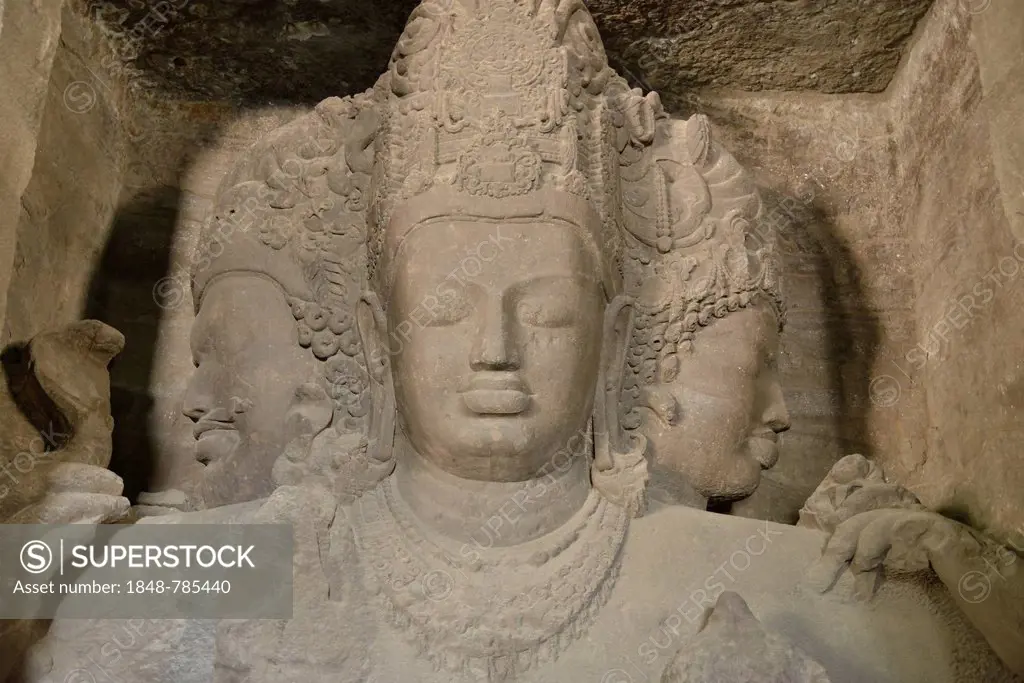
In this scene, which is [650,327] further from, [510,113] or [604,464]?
[510,113]

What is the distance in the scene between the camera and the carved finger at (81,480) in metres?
2.72

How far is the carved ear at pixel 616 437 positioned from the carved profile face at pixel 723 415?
158mm

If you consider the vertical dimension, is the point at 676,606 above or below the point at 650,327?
below

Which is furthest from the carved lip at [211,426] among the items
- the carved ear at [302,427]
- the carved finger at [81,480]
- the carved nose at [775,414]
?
the carved nose at [775,414]

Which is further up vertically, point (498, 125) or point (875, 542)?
point (498, 125)

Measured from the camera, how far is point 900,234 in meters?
4.31

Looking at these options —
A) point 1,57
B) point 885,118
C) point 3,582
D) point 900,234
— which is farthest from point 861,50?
point 3,582

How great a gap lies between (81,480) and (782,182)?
3.05 meters

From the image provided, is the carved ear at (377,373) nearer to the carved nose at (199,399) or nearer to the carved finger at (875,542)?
the carved nose at (199,399)

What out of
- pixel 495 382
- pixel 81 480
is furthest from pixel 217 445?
pixel 495 382

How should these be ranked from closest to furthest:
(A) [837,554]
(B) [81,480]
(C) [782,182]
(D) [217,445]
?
(B) [81,480] → (A) [837,554] → (D) [217,445] → (C) [782,182]

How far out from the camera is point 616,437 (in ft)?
10.9

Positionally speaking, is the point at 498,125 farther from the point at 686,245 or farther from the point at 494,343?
the point at 686,245

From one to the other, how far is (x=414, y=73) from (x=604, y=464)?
4.62 ft
